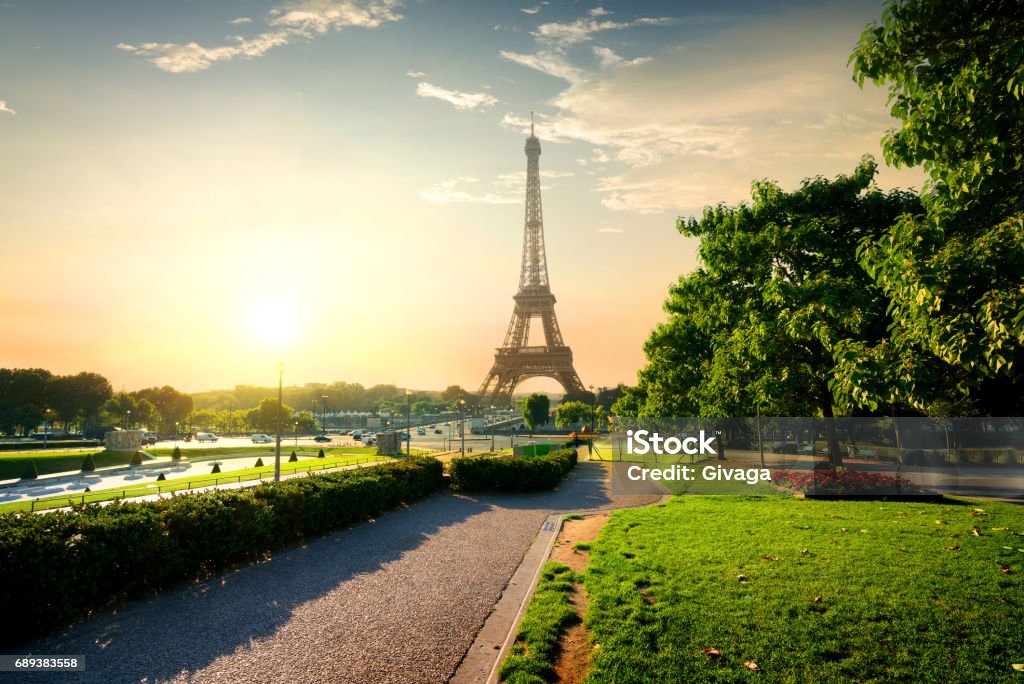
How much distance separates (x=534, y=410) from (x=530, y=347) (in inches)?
385

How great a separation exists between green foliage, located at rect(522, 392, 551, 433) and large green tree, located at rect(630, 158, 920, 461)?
175 feet

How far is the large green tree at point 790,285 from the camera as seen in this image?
1487 cm

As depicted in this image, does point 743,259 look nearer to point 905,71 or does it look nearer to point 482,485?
point 905,71

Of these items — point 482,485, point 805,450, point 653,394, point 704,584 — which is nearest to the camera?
point 704,584

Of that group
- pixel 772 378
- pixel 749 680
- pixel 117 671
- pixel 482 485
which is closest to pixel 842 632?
pixel 749 680

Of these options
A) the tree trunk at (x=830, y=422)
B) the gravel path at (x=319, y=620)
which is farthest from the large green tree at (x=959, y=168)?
the tree trunk at (x=830, y=422)

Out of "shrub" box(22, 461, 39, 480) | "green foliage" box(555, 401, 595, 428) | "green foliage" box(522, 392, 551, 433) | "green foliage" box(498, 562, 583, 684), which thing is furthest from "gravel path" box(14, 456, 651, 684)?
"green foliage" box(522, 392, 551, 433)

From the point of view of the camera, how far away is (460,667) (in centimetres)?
650

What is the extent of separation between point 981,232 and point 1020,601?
531 centimetres

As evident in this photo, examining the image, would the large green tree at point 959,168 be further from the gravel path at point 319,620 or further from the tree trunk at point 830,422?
the tree trunk at point 830,422

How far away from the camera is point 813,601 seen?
7.71 meters

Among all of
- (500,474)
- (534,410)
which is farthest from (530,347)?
(500,474)

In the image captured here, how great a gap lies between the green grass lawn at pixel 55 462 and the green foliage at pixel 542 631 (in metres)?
44.6

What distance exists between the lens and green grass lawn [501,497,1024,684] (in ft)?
19.3
